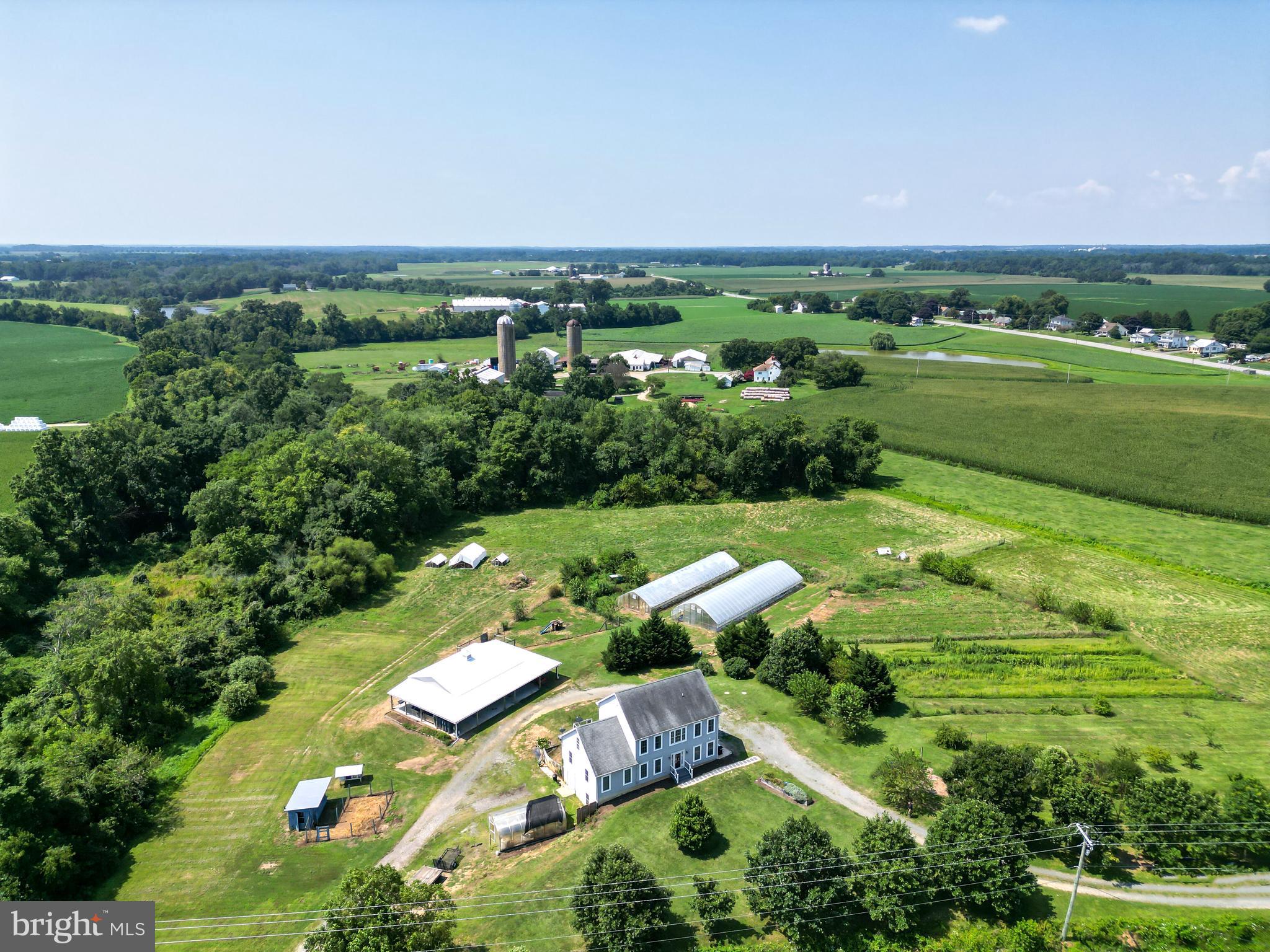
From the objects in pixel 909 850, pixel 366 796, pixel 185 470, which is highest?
pixel 185 470

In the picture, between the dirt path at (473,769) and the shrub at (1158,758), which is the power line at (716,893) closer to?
the dirt path at (473,769)

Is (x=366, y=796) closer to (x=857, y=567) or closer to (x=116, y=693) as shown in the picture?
(x=116, y=693)

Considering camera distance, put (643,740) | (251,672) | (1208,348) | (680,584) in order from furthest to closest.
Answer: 1. (1208,348)
2. (680,584)
3. (251,672)
4. (643,740)

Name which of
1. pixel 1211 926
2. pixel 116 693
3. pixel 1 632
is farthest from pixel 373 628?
pixel 1211 926

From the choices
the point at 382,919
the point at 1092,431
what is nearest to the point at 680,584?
the point at 382,919

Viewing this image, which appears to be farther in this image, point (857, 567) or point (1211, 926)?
point (857, 567)

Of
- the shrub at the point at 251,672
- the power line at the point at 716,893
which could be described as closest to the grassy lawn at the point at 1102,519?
the power line at the point at 716,893

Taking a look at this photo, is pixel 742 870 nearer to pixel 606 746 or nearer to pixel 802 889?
pixel 802 889
